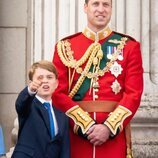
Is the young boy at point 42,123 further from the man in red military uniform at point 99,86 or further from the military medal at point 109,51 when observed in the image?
the military medal at point 109,51

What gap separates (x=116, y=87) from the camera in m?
4.41

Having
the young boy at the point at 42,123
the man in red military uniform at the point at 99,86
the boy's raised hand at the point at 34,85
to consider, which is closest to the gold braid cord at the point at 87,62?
the man in red military uniform at the point at 99,86

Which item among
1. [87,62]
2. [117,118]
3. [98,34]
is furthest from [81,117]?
[98,34]

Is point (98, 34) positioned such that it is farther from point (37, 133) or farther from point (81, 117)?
point (37, 133)

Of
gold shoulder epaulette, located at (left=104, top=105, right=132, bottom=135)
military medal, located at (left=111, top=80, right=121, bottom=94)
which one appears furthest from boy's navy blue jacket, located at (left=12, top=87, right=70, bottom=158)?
military medal, located at (left=111, top=80, right=121, bottom=94)

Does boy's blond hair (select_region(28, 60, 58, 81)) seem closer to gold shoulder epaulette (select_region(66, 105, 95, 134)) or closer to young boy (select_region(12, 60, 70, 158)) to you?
young boy (select_region(12, 60, 70, 158))

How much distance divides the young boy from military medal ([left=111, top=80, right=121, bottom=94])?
13.5 inches

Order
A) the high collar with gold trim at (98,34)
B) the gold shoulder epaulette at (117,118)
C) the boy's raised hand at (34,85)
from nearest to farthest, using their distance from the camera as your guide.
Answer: the boy's raised hand at (34,85) → the gold shoulder epaulette at (117,118) → the high collar with gold trim at (98,34)

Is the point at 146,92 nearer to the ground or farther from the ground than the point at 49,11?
nearer to the ground

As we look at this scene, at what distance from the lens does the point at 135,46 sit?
4.49 metres

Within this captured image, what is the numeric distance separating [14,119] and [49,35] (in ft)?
2.68

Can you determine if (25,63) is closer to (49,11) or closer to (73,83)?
(49,11)

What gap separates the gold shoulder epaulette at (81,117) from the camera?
4.31 metres

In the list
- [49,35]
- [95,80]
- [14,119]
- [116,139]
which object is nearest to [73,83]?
[95,80]
